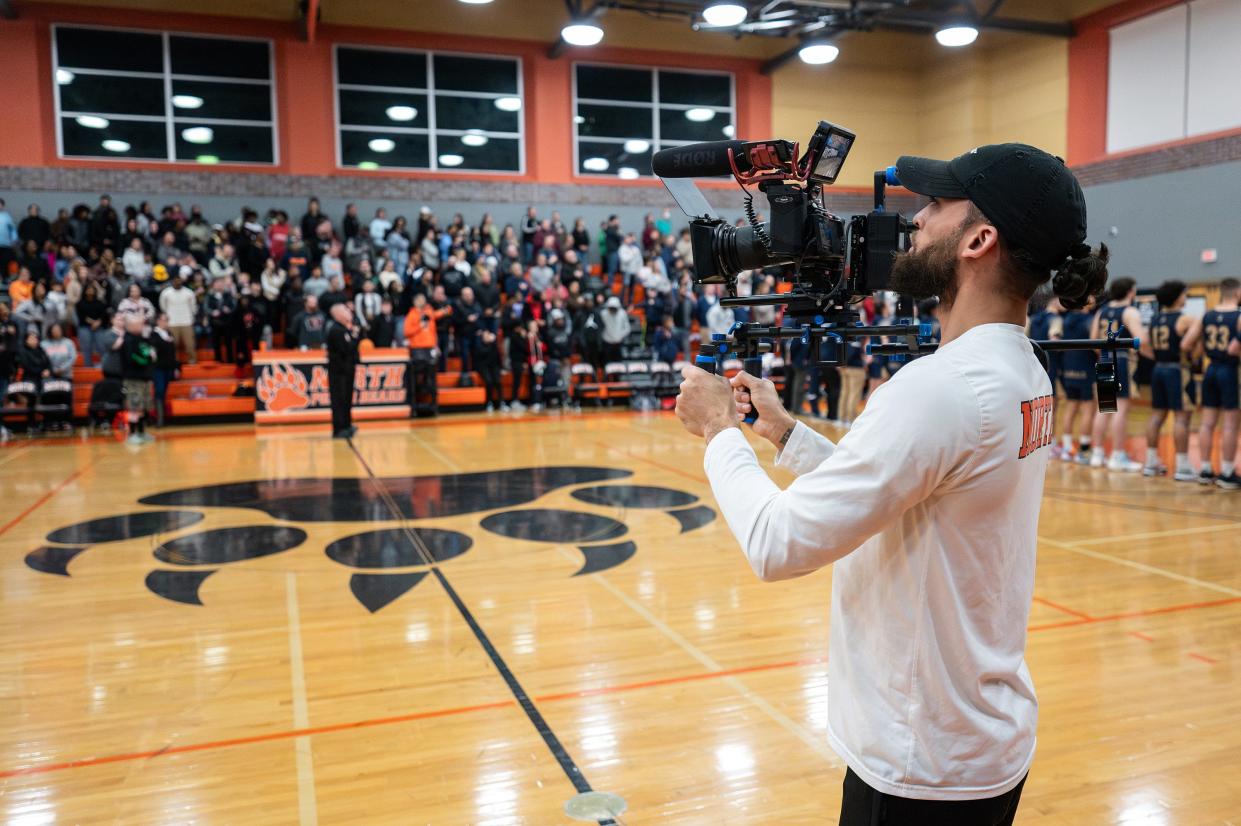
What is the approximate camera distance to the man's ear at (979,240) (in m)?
1.35

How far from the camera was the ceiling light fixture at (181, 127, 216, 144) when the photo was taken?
17.8m

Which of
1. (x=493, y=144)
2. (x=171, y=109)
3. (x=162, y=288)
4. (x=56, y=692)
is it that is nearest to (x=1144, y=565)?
(x=56, y=692)

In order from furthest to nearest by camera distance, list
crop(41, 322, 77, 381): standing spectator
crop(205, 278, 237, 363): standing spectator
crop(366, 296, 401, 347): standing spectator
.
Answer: crop(205, 278, 237, 363): standing spectator
crop(366, 296, 401, 347): standing spectator
crop(41, 322, 77, 381): standing spectator

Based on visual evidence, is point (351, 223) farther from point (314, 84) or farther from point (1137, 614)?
point (1137, 614)

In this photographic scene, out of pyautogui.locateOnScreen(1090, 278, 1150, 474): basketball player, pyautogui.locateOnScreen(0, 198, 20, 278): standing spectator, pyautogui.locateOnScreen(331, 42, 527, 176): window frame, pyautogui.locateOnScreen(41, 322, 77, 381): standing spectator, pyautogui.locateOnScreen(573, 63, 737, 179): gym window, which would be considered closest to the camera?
pyautogui.locateOnScreen(1090, 278, 1150, 474): basketball player

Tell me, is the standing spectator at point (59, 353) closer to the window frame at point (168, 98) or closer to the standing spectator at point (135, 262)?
the standing spectator at point (135, 262)

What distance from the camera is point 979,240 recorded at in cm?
136

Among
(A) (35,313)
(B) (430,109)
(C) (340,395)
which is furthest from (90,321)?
(B) (430,109)

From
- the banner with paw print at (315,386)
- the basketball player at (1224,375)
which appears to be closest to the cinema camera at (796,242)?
the basketball player at (1224,375)

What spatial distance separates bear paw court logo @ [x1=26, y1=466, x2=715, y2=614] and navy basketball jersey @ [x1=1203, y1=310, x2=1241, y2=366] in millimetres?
4787

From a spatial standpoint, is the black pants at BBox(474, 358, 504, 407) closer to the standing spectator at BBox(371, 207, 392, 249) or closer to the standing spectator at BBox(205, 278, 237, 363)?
the standing spectator at BBox(371, 207, 392, 249)

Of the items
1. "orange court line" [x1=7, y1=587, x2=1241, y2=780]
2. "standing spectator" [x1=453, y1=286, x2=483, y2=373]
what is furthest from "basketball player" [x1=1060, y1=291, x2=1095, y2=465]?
"standing spectator" [x1=453, y1=286, x2=483, y2=373]

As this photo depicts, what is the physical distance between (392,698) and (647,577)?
81.5 inches

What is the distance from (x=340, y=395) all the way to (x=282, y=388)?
2.23m
